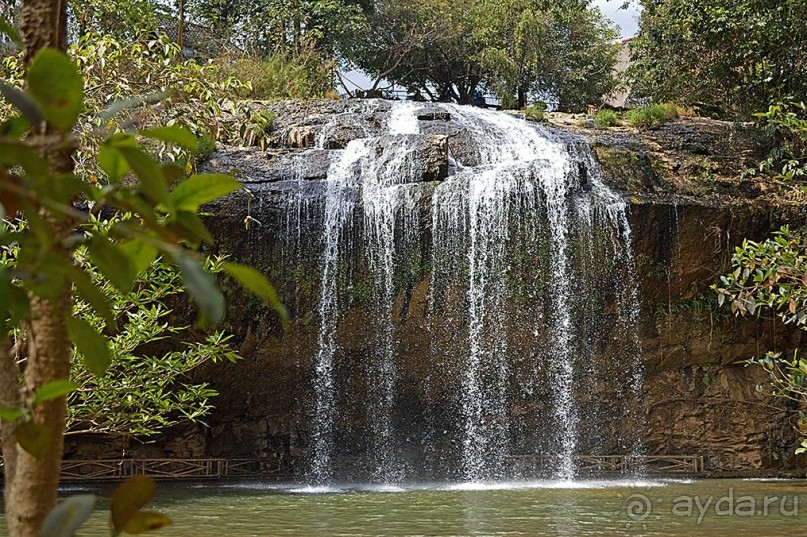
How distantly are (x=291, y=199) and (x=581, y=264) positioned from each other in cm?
382

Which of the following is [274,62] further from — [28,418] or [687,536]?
[28,418]

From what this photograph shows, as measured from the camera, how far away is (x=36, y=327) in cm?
82

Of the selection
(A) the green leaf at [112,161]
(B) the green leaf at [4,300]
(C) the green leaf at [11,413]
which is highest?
(A) the green leaf at [112,161]

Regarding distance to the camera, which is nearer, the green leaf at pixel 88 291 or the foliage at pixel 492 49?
the green leaf at pixel 88 291

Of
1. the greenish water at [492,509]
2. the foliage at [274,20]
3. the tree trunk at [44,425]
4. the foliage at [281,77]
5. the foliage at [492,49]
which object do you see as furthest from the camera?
the foliage at [492,49]

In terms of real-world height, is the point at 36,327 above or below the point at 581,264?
below

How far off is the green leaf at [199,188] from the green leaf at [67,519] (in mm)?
233

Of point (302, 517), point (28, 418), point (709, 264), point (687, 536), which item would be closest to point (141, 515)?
point (28, 418)

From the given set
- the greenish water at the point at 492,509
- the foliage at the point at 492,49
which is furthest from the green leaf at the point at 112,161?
the foliage at the point at 492,49

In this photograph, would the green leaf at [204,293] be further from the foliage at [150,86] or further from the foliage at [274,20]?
the foliage at [274,20]

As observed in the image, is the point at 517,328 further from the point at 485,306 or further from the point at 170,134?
the point at 170,134

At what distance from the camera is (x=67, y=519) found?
59 centimetres

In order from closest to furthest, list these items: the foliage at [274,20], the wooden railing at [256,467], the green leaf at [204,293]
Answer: the green leaf at [204,293], the wooden railing at [256,467], the foliage at [274,20]

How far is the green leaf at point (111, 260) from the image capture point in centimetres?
68
